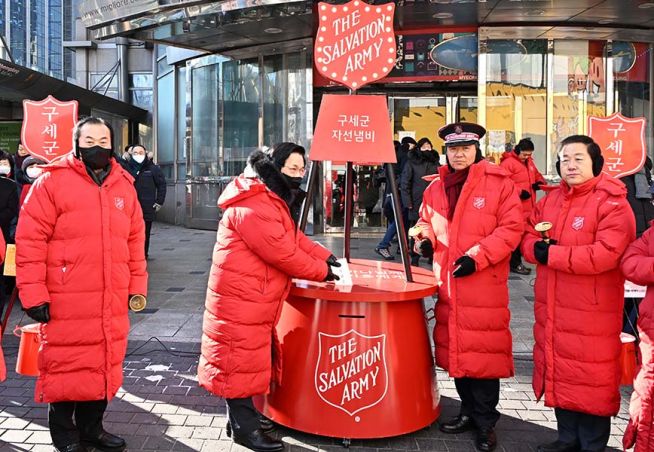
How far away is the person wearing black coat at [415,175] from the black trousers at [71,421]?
5870 mm

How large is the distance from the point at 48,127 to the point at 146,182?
3102 mm

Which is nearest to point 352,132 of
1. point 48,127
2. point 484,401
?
point 484,401

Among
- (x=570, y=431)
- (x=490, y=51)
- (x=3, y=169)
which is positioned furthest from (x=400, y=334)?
(x=490, y=51)

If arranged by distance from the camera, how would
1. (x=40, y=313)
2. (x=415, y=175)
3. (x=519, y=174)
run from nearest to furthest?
(x=40, y=313), (x=519, y=174), (x=415, y=175)

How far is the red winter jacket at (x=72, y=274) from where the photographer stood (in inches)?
118

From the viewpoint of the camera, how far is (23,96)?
13992 millimetres

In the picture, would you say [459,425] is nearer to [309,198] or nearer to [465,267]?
[465,267]

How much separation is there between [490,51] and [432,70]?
1.13 m

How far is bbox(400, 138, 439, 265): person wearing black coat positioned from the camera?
8539 mm

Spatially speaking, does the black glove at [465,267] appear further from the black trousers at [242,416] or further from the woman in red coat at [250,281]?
the black trousers at [242,416]

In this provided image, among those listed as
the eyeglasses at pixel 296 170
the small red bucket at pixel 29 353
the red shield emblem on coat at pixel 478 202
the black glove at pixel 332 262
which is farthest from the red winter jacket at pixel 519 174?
the small red bucket at pixel 29 353

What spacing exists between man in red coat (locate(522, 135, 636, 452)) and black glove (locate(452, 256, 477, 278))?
34 cm

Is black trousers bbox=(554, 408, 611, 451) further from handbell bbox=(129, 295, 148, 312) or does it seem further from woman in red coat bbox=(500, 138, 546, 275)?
woman in red coat bbox=(500, 138, 546, 275)

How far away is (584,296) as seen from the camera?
3139mm
